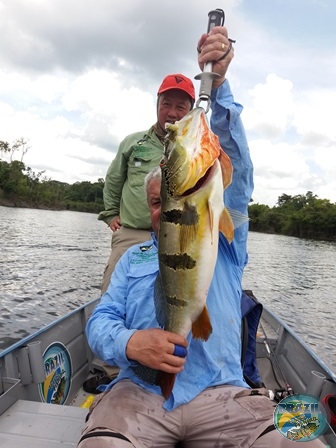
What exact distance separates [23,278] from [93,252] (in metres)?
9.69

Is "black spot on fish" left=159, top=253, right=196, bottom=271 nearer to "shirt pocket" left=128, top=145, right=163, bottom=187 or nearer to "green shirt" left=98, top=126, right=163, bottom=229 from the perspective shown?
"green shirt" left=98, top=126, right=163, bottom=229

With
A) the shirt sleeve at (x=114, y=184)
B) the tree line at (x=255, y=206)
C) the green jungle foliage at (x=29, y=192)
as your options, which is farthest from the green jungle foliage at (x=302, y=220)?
the shirt sleeve at (x=114, y=184)

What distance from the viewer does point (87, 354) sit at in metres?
5.17

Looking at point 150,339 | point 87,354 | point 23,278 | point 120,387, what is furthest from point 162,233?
point 23,278

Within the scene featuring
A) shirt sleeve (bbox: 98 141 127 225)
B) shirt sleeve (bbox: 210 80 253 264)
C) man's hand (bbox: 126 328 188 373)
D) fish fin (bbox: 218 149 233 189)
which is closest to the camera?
man's hand (bbox: 126 328 188 373)

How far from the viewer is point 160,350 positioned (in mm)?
2061

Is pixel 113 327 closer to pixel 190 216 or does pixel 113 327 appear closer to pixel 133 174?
pixel 190 216

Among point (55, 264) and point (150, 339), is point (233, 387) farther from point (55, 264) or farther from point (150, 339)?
point (55, 264)

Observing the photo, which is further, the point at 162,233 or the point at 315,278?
the point at 315,278

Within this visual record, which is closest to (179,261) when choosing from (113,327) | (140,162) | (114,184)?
(113,327)

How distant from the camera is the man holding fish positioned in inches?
77.4

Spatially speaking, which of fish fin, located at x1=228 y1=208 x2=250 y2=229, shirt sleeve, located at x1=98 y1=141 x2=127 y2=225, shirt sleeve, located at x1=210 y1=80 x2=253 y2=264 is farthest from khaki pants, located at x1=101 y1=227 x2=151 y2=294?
fish fin, located at x1=228 y1=208 x2=250 y2=229

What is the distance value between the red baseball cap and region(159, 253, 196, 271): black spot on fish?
2884 mm

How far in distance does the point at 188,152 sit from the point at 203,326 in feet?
2.97
